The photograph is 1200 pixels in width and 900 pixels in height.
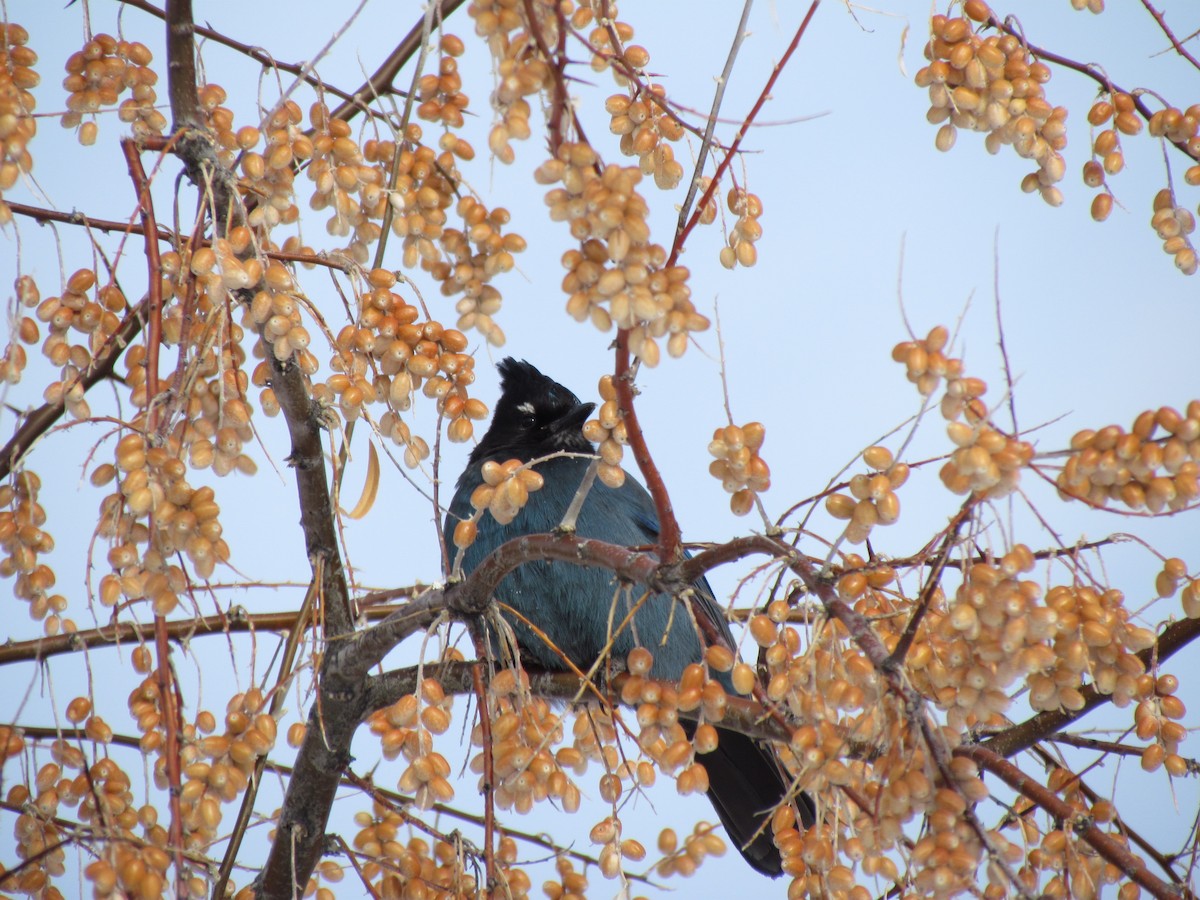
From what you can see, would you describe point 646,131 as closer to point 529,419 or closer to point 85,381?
point 85,381

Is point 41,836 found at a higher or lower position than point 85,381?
lower

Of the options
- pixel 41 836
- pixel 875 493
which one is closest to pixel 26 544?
pixel 41 836

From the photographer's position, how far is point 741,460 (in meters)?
1.67

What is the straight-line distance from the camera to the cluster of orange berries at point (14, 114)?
1.72 m

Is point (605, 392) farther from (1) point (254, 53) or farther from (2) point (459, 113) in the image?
(1) point (254, 53)

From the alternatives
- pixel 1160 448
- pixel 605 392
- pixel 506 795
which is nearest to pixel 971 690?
pixel 1160 448

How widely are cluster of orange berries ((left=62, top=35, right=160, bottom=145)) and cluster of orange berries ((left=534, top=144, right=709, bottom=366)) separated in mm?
1000

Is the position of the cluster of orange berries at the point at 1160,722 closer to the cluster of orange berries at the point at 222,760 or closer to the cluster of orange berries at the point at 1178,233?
the cluster of orange berries at the point at 1178,233

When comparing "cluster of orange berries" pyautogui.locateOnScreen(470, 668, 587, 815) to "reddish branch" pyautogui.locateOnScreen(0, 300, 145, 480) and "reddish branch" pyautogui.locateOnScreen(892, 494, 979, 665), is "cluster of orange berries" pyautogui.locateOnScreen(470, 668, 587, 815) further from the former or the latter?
"reddish branch" pyautogui.locateOnScreen(0, 300, 145, 480)

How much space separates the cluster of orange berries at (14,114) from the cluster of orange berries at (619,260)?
80cm

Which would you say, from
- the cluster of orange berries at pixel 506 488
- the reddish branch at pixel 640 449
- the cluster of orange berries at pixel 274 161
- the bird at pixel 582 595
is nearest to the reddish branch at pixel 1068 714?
the reddish branch at pixel 640 449

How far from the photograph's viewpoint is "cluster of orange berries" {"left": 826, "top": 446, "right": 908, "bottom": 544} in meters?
1.55

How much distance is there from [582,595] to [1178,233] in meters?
2.12

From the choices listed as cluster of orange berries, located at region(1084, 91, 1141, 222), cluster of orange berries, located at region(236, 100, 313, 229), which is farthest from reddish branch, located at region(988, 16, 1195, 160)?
cluster of orange berries, located at region(236, 100, 313, 229)
